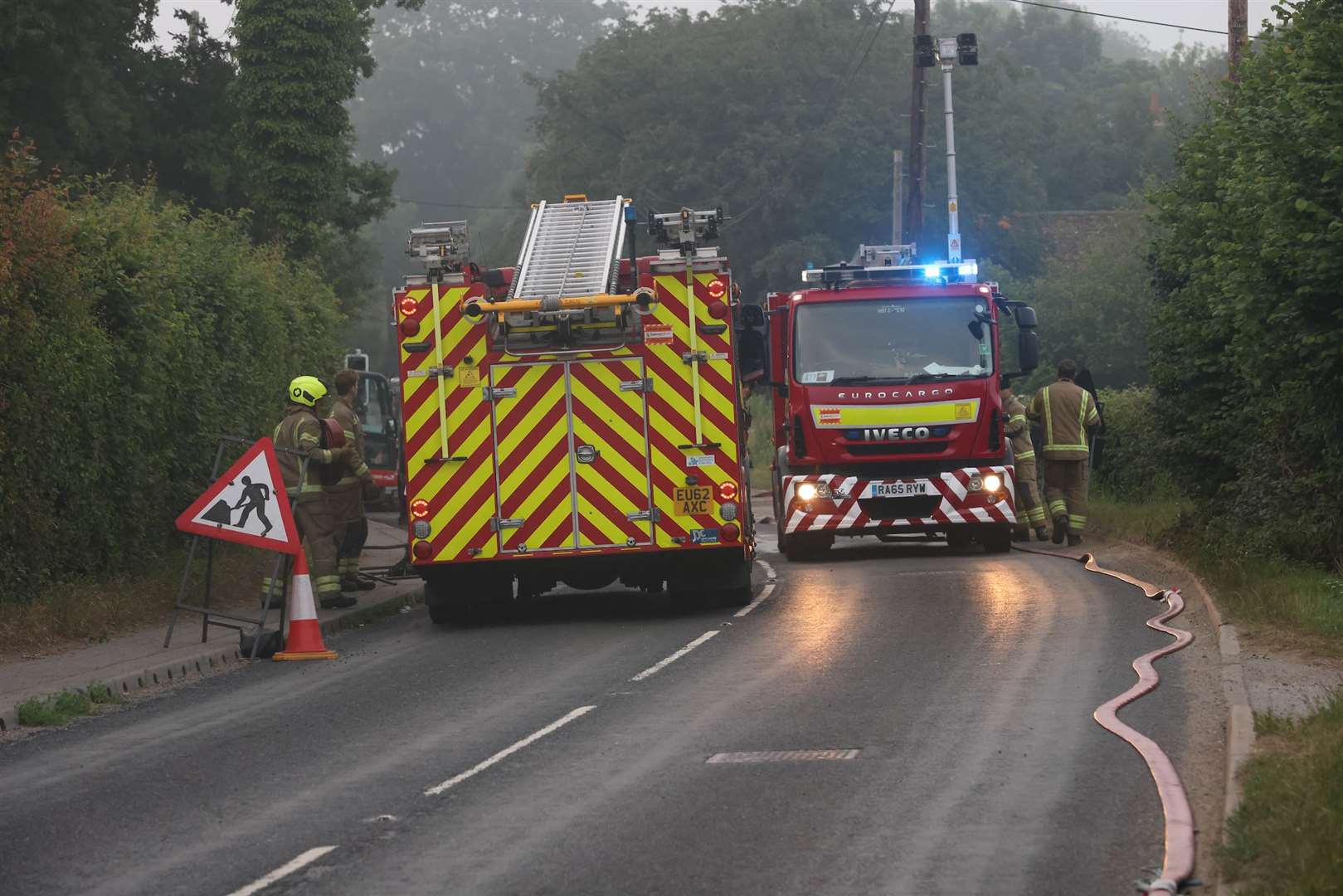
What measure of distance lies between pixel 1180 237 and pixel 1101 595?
451cm

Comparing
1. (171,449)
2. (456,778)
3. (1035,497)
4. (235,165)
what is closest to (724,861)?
(456,778)

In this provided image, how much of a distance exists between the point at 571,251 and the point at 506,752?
24.9ft

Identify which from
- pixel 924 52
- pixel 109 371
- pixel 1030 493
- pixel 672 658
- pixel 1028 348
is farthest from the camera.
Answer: pixel 924 52

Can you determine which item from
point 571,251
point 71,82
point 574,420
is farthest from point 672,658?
point 71,82

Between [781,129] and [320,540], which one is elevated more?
[781,129]

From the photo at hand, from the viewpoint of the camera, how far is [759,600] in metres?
18.1

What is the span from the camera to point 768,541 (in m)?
28.2

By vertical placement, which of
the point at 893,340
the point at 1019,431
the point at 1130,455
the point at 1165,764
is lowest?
the point at 1165,764

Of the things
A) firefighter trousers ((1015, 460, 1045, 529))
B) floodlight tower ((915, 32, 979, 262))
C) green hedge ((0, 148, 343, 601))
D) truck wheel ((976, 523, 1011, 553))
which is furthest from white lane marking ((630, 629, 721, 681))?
floodlight tower ((915, 32, 979, 262))

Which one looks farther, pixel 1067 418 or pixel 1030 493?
pixel 1030 493

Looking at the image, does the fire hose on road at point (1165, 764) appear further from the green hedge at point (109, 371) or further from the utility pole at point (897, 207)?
the utility pole at point (897, 207)

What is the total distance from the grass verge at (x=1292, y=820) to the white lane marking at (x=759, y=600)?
8.15m

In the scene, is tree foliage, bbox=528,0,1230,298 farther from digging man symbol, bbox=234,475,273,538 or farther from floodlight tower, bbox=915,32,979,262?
digging man symbol, bbox=234,475,273,538

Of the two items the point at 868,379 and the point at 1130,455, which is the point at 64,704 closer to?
the point at 868,379
